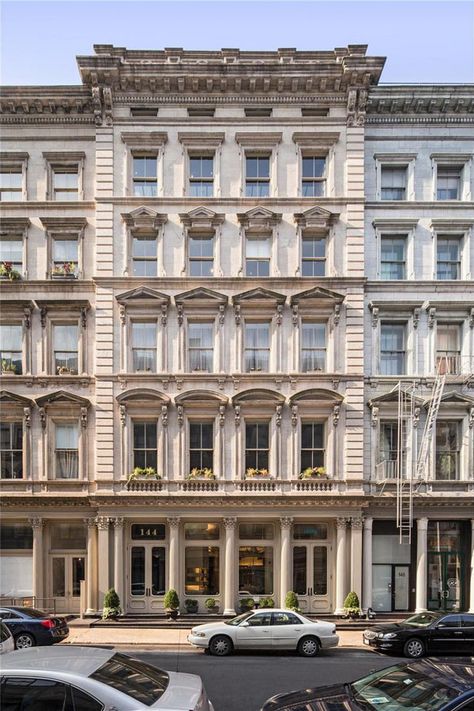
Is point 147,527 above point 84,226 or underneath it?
underneath

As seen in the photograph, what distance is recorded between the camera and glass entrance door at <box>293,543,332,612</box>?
20.1 meters

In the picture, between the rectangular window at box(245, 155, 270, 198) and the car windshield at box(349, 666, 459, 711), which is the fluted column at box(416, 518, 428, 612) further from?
the rectangular window at box(245, 155, 270, 198)

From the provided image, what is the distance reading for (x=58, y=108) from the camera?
21.1 m

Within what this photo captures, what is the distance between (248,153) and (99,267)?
7589mm

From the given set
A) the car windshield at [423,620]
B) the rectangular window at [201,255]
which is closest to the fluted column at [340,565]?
the car windshield at [423,620]

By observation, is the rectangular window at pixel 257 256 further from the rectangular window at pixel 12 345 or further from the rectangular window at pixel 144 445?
the rectangular window at pixel 12 345

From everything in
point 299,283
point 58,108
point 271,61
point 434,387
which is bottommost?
point 434,387

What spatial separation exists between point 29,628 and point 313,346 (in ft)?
44.3

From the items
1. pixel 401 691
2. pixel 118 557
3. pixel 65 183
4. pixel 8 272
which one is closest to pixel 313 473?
pixel 118 557

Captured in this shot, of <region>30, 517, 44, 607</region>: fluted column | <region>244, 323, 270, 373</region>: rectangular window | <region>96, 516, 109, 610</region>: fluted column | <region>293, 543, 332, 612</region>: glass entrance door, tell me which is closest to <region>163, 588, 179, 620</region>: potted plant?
<region>96, 516, 109, 610</region>: fluted column

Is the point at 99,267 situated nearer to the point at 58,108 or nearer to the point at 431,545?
the point at 58,108

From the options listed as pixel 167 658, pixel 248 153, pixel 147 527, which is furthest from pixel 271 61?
pixel 167 658

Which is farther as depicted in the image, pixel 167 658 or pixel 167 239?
pixel 167 239

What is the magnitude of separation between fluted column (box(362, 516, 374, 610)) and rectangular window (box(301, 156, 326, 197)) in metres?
13.1
